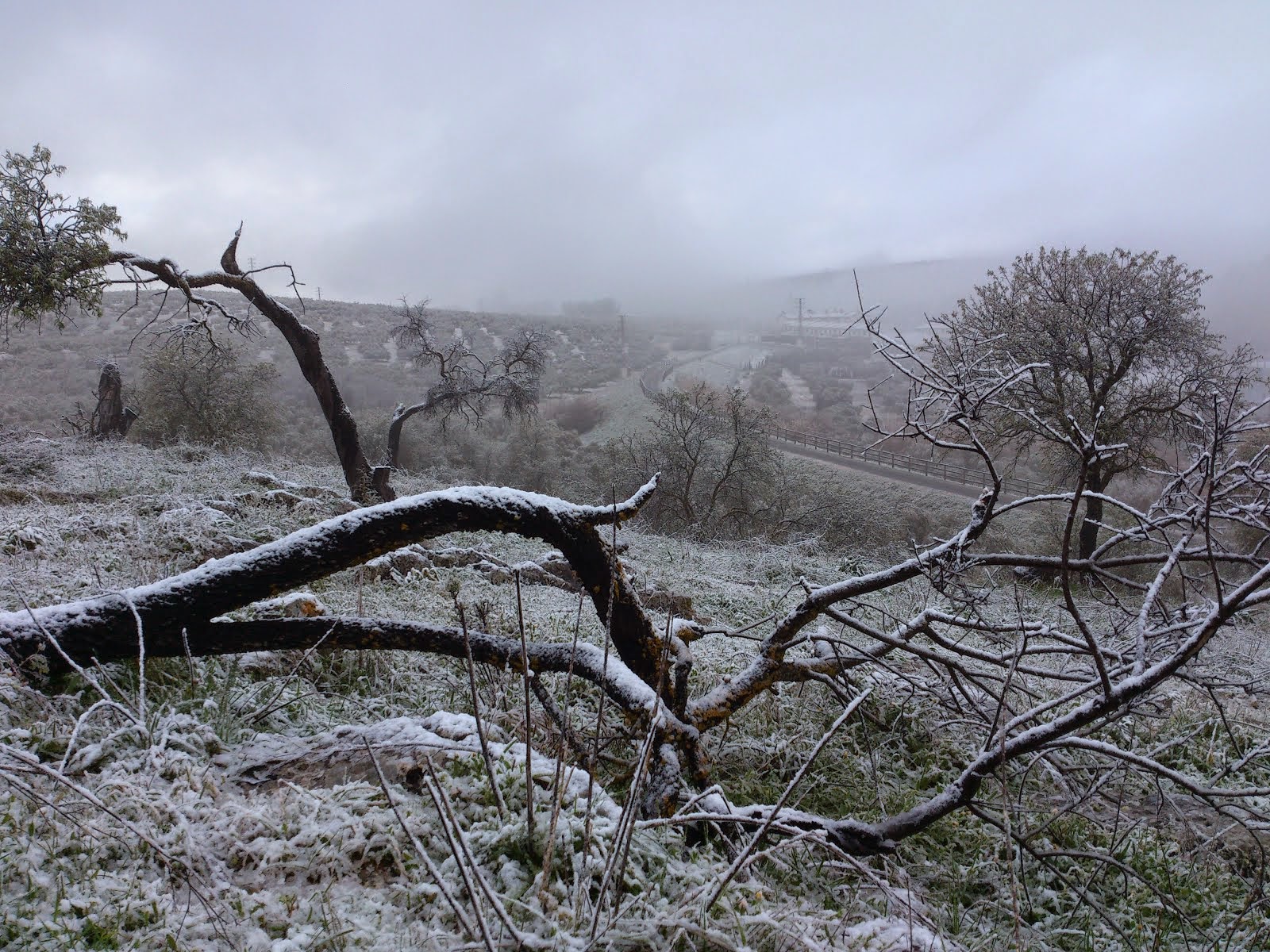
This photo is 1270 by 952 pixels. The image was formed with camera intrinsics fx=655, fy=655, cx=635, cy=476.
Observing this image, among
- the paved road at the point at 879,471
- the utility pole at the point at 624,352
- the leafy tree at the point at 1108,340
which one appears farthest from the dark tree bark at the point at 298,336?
the utility pole at the point at 624,352

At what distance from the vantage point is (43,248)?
23.6 ft

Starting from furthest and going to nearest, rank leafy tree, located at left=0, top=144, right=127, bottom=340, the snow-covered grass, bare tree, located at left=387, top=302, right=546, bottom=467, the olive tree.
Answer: bare tree, located at left=387, top=302, right=546, bottom=467 < leafy tree, located at left=0, top=144, right=127, bottom=340 < the olive tree < the snow-covered grass

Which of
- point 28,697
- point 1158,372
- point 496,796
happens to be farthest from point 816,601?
point 1158,372

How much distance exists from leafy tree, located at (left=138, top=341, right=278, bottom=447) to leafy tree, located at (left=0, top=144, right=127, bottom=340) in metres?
9.85

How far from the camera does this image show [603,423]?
2986 centimetres

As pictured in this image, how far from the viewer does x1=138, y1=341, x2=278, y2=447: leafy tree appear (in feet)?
56.0

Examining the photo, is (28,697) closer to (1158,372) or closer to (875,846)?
(875,846)

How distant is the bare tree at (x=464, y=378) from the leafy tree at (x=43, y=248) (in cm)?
647

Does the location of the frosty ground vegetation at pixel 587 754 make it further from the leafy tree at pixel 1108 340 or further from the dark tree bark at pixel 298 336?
the leafy tree at pixel 1108 340

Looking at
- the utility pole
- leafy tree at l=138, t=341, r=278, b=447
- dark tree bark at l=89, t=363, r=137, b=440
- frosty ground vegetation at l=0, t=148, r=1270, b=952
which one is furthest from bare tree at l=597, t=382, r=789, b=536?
the utility pole

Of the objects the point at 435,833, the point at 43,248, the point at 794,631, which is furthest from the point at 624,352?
the point at 435,833

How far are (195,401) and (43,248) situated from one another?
11.5 metres

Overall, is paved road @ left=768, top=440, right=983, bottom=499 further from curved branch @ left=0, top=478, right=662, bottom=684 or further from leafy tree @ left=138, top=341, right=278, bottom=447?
curved branch @ left=0, top=478, right=662, bottom=684

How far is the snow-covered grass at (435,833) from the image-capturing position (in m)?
1.37
